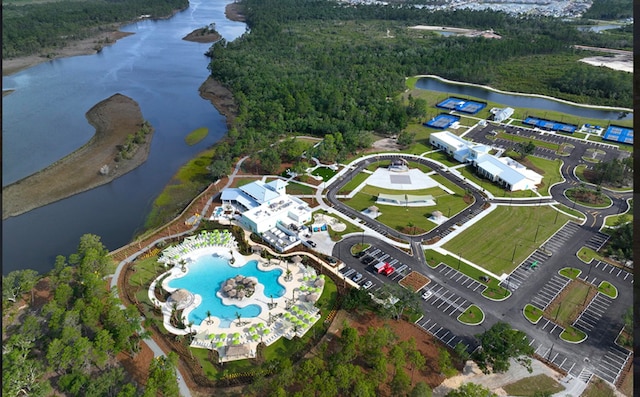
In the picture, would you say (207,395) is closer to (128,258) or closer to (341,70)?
(128,258)

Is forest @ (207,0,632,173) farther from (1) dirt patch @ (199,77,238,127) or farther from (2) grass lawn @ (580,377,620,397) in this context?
(2) grass lawn @ (580,377,620,397)

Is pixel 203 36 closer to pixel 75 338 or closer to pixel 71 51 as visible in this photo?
pixel 71 51

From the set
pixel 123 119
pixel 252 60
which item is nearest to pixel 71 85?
pixel 123 119

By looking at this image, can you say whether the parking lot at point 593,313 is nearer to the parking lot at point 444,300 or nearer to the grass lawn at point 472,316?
the grass lawn at point 472,316

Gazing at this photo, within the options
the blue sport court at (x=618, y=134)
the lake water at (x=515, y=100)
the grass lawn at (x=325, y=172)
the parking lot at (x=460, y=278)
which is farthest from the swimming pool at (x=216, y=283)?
the lake water at (x=515, y=100)

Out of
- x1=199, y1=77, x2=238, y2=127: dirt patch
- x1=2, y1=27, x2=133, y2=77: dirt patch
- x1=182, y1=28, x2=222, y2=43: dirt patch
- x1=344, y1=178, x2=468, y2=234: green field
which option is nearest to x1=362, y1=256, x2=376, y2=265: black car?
x1=344, y1=178, x2=468, y2=234: green field

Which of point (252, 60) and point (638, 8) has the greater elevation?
point (638, 8)
